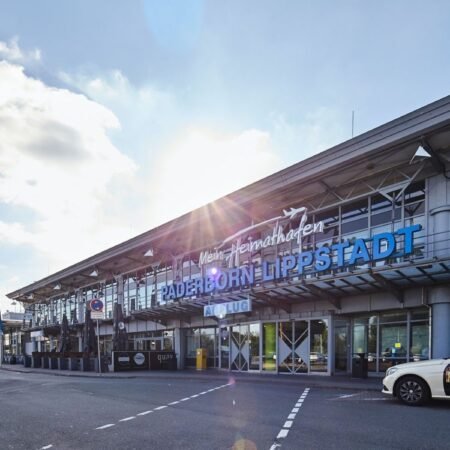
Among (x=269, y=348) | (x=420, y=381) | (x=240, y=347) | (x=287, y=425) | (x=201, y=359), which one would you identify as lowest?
(x=201, y=359)

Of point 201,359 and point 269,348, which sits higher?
point 269,348

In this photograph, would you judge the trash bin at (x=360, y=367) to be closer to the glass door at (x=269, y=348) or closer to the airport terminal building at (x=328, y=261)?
the airport terminal building at (x=328, y=261)

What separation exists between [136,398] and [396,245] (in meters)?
10.3

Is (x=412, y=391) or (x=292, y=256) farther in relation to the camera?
(x=292, y=256)

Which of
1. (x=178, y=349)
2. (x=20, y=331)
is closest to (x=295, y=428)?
(x=178, y=349)

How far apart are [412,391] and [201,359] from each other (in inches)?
716

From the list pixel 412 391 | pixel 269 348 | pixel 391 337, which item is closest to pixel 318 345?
pixel 269 348

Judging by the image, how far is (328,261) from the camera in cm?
1884

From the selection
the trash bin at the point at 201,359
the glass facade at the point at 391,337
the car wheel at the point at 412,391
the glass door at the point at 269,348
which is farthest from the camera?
the trash bin at the point at 201,359

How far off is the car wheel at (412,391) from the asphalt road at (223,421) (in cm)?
23

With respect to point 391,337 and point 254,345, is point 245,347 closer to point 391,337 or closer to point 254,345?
point 254,345

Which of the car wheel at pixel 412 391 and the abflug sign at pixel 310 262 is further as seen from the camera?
the abflug sign at pixel 310 262

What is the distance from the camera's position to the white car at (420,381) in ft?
35.2

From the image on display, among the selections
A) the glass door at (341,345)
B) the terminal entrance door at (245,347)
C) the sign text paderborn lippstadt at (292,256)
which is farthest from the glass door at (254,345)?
the glass door at (341,345)
